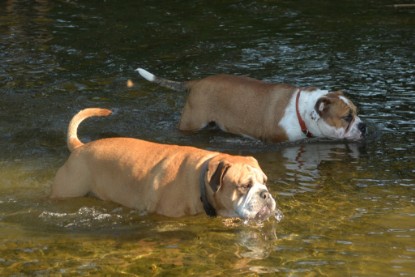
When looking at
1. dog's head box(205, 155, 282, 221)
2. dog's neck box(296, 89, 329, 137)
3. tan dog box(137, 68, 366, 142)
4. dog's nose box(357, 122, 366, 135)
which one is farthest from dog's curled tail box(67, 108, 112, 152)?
dog's nose box(357, 122, 366, 135)

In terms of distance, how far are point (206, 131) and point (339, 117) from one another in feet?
5.49

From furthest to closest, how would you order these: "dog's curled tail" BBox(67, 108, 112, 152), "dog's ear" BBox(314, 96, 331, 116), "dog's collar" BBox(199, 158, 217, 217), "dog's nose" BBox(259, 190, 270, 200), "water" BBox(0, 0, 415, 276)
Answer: "dog's ear" BBox(314, 96, 331, 116) → "dog's curled tail" BBox(67, 108, 112, 152) → "dog's collar" BBox(199, 158, 217, 217) → "dog's nose" BBox(259, 190, 270, 200) → "water" BBox(0, 0, 415, 276)

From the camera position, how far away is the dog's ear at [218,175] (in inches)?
255

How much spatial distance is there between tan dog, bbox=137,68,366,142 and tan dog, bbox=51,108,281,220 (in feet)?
8.28

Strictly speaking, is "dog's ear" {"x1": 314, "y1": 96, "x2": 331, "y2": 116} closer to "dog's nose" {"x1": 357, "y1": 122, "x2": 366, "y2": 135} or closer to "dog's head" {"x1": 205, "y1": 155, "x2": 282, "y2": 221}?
"dog's nose" {"x1": 357, "y1": 122, "x2": 366, "y2": 135}

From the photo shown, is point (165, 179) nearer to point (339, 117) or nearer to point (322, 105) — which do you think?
point (322, 105)

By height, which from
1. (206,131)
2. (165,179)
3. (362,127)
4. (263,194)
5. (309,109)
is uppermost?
(263,194)

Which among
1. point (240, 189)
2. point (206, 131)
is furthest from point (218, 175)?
point (206, 131)

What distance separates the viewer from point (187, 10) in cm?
1666

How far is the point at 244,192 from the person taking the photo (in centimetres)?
654

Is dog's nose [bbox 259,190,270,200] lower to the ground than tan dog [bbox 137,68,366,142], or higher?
higher

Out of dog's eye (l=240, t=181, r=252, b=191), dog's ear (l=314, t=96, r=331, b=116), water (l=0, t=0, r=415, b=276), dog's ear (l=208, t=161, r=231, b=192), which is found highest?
dog's ear (l=208, t=161, r=231, b=192)

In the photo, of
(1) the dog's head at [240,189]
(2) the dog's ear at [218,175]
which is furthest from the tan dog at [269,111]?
(2) the dog's ear at [218,175]

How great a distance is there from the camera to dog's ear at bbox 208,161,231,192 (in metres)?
6.47
